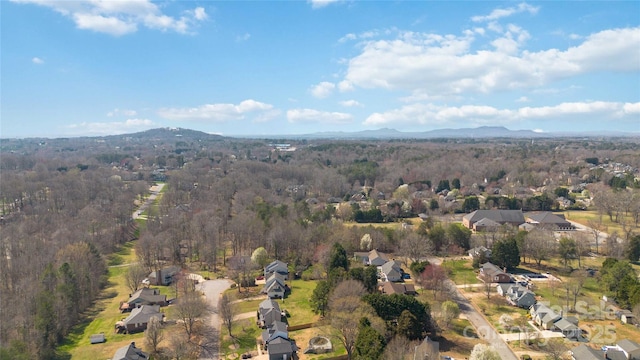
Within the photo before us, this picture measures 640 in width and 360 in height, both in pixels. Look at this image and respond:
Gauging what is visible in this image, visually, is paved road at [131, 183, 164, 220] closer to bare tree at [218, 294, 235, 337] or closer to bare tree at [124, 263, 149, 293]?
bare tree at [124, 263, 149, 293]

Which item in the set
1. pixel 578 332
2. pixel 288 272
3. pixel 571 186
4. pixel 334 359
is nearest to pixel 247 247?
pixel 288 272

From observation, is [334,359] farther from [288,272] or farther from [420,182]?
[420,182]

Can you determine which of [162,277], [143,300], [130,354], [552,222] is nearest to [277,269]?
[162,277]

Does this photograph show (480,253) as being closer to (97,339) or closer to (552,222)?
(552,222)

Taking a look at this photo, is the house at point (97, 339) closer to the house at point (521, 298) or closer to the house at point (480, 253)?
the house at point (521, 298)

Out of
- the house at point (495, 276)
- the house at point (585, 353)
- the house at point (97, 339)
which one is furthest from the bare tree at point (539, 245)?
the house at point (97, 339)

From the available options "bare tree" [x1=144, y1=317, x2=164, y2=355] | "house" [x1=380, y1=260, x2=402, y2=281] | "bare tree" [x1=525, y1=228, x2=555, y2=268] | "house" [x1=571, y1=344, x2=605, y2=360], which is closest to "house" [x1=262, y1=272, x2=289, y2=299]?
"house" [x1=380, y1=260, x2=402, y2=281]
